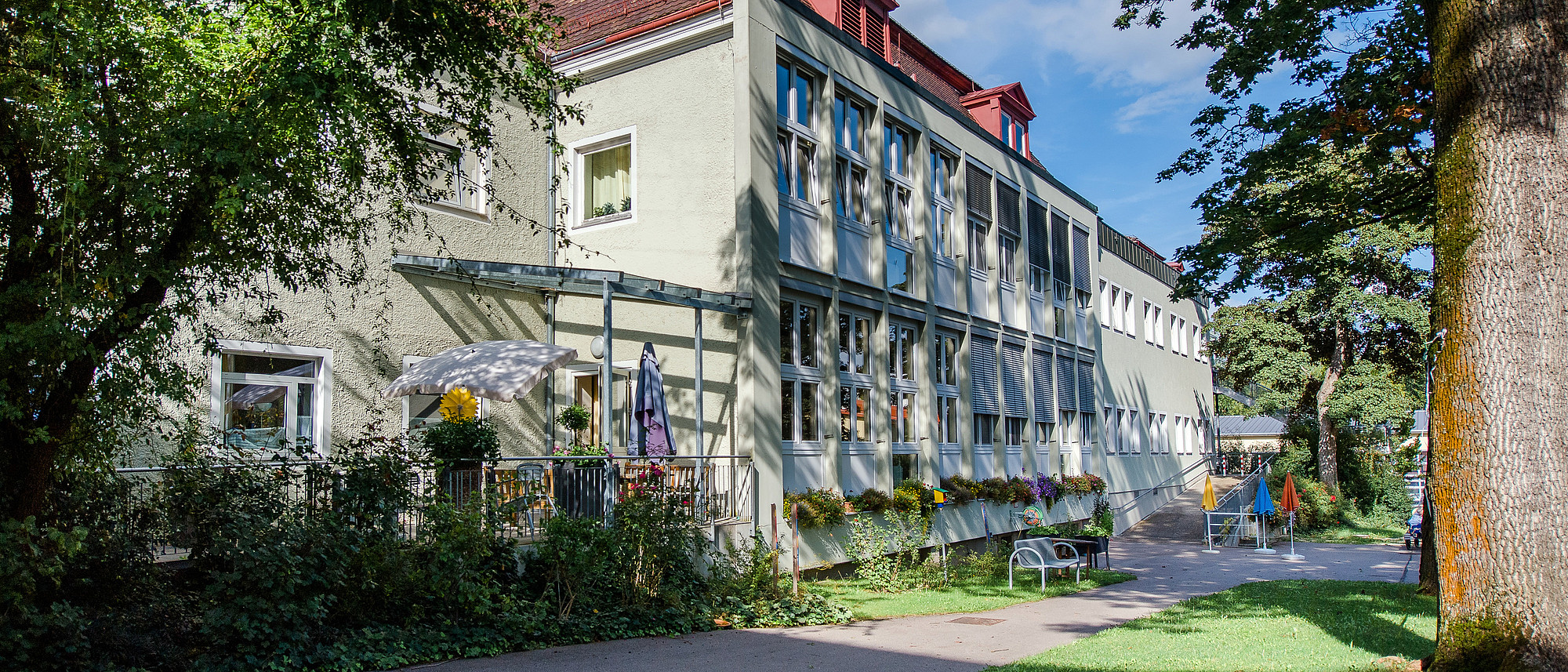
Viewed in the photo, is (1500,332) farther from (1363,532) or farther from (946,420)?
(1363,532)

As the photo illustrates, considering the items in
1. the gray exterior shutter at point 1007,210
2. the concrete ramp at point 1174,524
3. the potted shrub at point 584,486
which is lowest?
the concrete ramp at point 1174,524

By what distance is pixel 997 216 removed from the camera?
75.2ft

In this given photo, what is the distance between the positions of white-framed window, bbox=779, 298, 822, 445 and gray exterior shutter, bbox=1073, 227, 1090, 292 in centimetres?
1380

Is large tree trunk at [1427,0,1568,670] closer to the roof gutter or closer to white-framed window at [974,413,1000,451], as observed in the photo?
the roof gutter

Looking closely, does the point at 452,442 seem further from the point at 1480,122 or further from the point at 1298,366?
the point at 1298,366

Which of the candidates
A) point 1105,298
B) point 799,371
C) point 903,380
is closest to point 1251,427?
point 1105,298

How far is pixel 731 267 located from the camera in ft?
46.6

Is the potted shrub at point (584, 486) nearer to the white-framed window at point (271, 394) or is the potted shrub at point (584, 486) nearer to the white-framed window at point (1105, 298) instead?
the white-framed window at point (271, 394)

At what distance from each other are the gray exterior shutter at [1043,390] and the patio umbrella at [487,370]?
14.5m

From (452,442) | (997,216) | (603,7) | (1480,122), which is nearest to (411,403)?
(452,442)

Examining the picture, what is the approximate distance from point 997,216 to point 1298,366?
654 inches

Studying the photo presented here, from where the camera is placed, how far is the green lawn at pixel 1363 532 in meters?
Answer: 27.0

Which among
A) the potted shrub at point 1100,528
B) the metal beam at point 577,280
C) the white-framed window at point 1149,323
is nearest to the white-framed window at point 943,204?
the potted shrub at point 1100,528

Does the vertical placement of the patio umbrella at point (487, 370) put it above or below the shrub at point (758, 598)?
above
